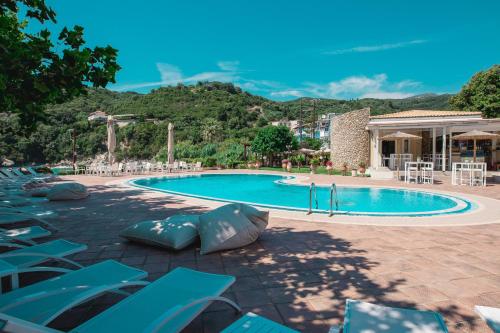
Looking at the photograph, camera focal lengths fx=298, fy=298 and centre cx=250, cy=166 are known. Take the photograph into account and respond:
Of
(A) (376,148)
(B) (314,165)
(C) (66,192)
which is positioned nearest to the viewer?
(C) (66,192)

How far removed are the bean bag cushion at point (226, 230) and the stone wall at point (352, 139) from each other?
16055 mm

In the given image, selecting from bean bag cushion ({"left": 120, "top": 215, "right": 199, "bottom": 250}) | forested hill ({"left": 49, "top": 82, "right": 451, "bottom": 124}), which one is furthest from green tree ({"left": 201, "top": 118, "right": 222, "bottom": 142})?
bean bag cushion ({"left": 120, "top": 215, "right": 199, "bottom": 250})

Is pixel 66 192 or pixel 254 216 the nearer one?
pixel 254 216

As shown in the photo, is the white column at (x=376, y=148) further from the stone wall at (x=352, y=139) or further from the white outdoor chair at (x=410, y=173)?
the white outdoor chair at (x=410, y=173)

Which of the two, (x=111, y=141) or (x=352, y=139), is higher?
(x=352, y=139)

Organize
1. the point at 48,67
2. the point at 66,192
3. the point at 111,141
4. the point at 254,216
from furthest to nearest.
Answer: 1. the point at 111,141
2. the point at 66,192
3. the point at 254,216
4. the point at 48,67

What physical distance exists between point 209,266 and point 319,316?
1.41m

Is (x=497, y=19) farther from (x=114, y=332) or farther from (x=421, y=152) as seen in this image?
(x=114, y=332)

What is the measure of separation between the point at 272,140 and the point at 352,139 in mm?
5351

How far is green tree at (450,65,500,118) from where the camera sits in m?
22.8

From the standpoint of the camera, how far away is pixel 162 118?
150ft

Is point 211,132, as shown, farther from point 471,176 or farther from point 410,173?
point 471,176

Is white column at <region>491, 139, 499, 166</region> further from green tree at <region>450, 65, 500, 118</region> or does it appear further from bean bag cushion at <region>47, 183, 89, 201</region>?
bean bag cushion at <region>47, 183, 89, 201</region>

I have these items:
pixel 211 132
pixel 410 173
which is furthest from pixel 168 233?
pixel 211 132
